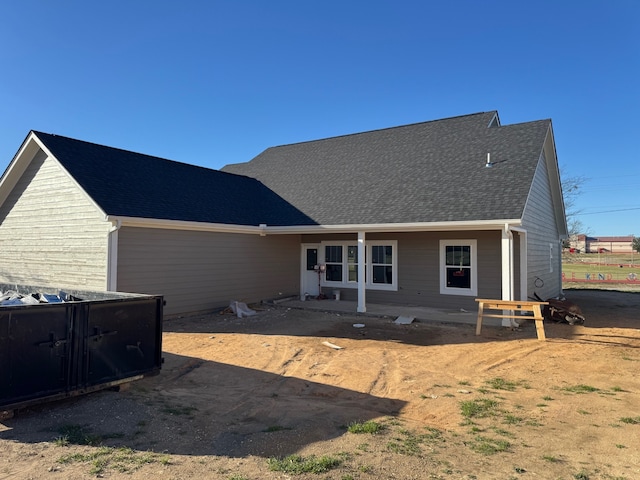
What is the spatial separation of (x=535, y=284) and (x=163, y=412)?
495 inches

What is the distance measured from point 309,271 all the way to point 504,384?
10.3 m

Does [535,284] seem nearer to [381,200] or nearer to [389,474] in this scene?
[381,200]

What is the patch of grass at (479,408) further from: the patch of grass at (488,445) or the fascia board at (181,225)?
the fascia board at (181,225)

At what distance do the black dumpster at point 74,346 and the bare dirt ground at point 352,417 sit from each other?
329 millimetres

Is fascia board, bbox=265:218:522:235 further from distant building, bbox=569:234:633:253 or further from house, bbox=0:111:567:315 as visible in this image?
distant building, bbox=569:234:633:253

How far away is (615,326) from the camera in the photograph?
10484mm

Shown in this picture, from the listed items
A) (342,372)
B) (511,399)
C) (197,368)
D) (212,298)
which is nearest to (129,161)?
(212,298)

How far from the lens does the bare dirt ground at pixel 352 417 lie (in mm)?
3456

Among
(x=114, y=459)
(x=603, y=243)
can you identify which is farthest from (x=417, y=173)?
(x=603, y=243)

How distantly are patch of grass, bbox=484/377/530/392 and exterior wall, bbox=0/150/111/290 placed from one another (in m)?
8.71

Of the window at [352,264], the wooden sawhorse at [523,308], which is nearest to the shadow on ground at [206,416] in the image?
the wooden sawhorse at [523,308]

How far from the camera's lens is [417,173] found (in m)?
14.0

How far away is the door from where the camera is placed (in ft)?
51.2

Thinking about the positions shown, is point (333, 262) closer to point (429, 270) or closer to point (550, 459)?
point (429, 270)
